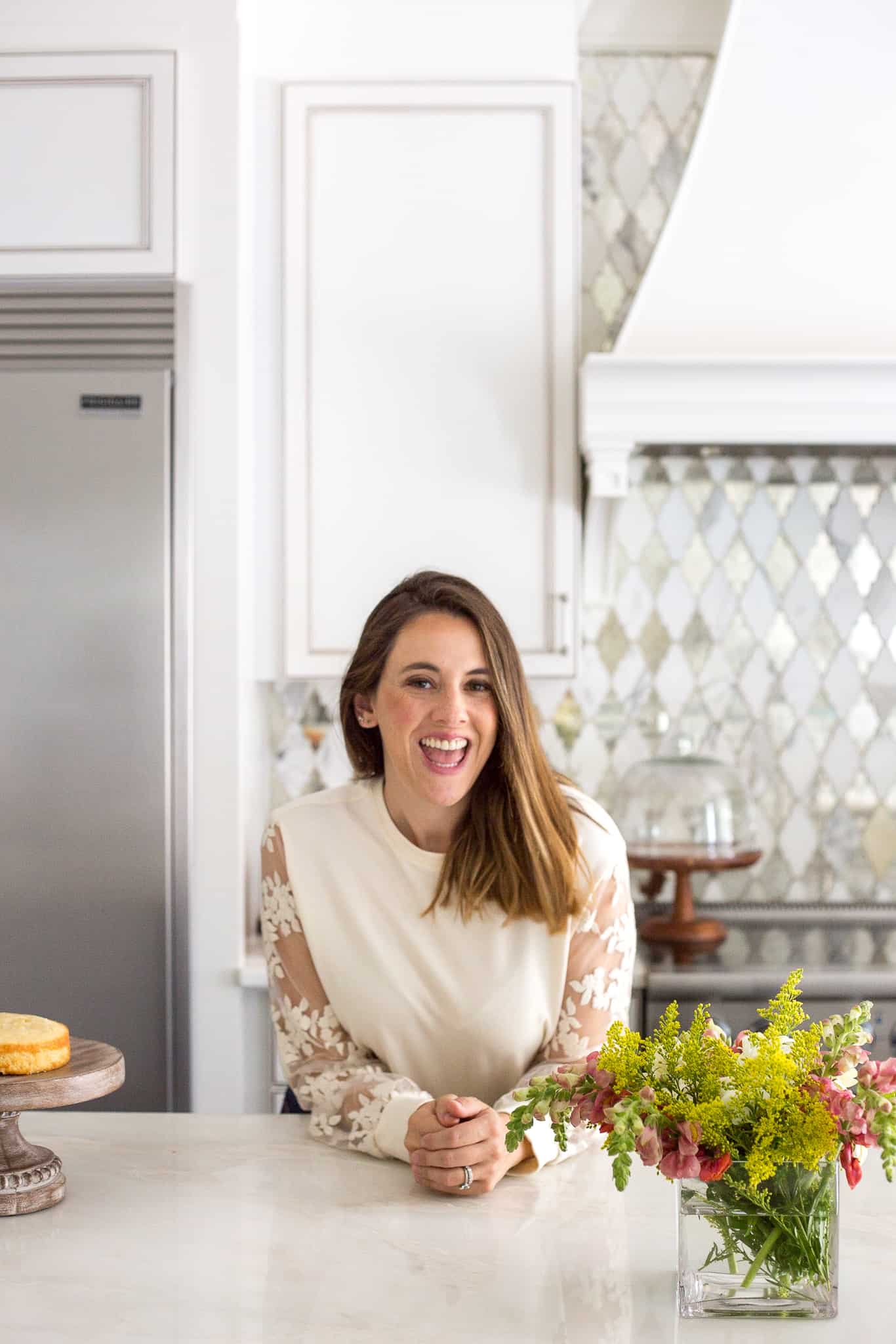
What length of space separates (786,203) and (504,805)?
1.23 m

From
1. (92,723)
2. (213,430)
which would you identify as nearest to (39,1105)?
(92,723)

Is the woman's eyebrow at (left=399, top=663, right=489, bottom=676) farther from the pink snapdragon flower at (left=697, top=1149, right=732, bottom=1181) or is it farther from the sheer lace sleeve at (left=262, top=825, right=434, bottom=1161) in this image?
the pink snapdragon flower at (left=697, top=1149, right=732, bottom=1181)

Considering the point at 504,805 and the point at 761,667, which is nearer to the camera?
the point at 504,805

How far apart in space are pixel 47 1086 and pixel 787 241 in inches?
70.4

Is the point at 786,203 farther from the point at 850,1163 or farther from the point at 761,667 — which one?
the point at 850,1163

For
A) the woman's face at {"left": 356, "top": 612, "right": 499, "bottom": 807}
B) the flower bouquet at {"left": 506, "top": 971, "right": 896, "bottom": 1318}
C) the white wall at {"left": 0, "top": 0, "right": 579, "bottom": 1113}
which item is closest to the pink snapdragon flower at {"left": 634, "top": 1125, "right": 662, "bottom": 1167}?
the flower bouquet at {"left": 506, "top": 971, "right": 896, "bottom": 1318}

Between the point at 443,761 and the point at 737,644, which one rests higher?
the point at 737,644

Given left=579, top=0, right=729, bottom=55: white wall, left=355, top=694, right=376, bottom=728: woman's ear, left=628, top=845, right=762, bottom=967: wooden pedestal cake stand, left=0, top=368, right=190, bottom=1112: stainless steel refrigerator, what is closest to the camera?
left=355, top=694, right=376, bottom=728: woman's ear

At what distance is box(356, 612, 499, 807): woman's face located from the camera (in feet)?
4.75

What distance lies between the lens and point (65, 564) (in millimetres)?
2258

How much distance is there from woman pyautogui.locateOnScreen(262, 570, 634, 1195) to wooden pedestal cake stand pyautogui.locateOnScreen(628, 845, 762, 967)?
3.01 feet

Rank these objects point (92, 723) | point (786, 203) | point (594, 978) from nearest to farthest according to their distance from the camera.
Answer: point (594, 978)
point (786, 203)
point (92, 723)

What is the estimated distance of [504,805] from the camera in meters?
1.49

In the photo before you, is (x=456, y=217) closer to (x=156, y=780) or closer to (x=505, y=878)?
(x=156, y=780)
